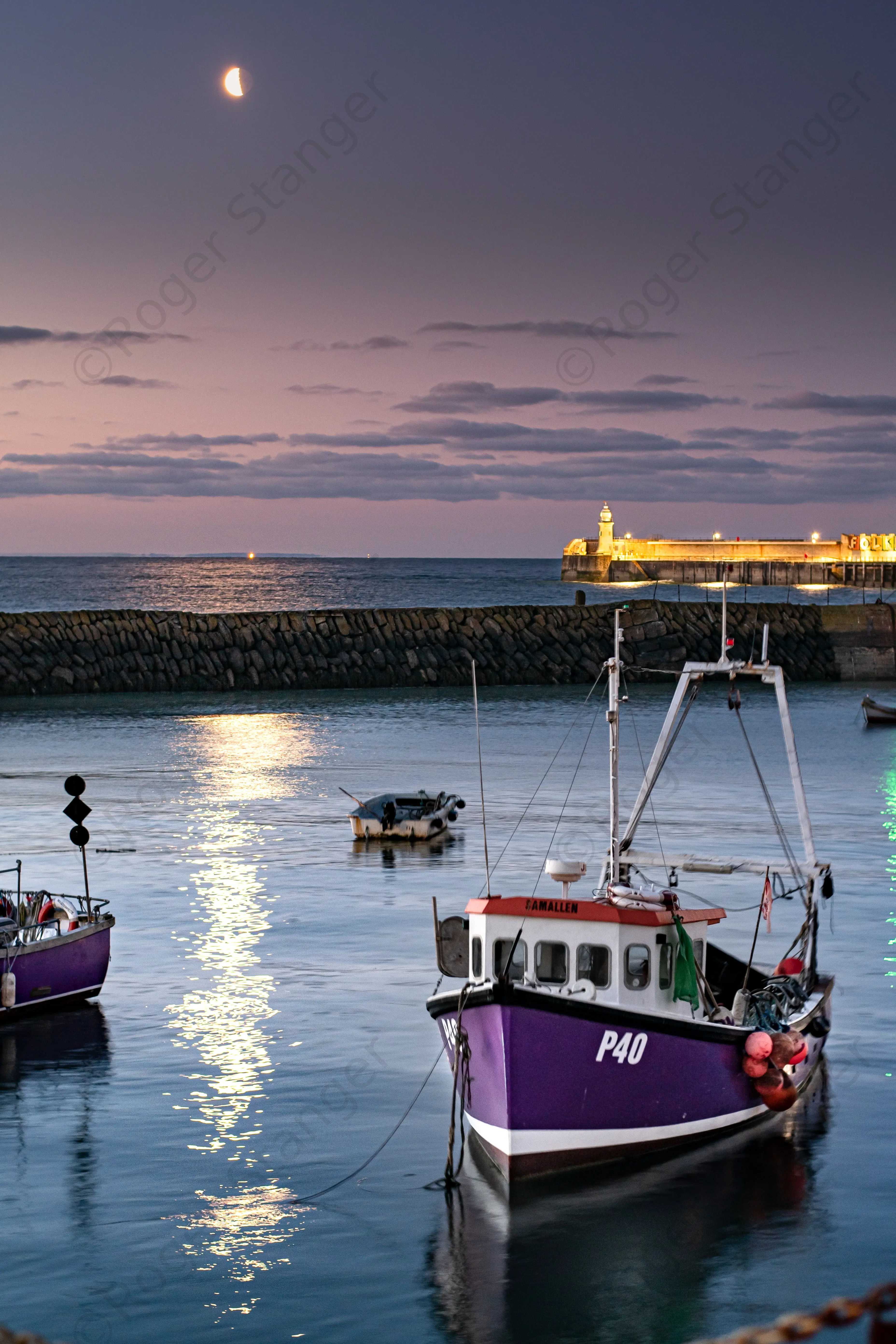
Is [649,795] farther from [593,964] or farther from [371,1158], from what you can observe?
[371,1158]

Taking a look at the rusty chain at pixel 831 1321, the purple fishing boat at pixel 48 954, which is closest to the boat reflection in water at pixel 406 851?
the purple fishing boat at pixel 48 954

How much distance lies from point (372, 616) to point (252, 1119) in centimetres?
7900

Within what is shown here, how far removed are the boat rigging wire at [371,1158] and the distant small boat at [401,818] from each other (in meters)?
21.1

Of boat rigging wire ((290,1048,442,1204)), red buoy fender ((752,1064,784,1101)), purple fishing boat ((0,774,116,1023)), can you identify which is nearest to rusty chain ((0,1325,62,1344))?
boat rigging wire ((290,1048,442,1204))

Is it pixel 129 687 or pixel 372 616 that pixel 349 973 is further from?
pixel 372 616

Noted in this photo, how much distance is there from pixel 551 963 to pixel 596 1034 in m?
1.34

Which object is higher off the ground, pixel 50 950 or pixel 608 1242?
pixel 50 950

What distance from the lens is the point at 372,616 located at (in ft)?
328

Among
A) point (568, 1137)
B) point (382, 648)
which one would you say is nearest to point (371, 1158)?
point (568, 1137)

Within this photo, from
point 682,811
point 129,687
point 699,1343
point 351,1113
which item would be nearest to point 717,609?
point 129,687

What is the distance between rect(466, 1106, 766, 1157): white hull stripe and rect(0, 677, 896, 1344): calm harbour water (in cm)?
45

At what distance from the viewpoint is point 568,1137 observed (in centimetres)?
1916

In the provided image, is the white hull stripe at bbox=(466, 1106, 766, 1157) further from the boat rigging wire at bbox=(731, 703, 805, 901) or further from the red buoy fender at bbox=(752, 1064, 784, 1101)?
the boat rigging wire at bbox=(731, 703, 805, 901)

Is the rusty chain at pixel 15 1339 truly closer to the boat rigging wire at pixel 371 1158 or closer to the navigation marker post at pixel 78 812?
the boat rigging wire at pixel 371 1158
